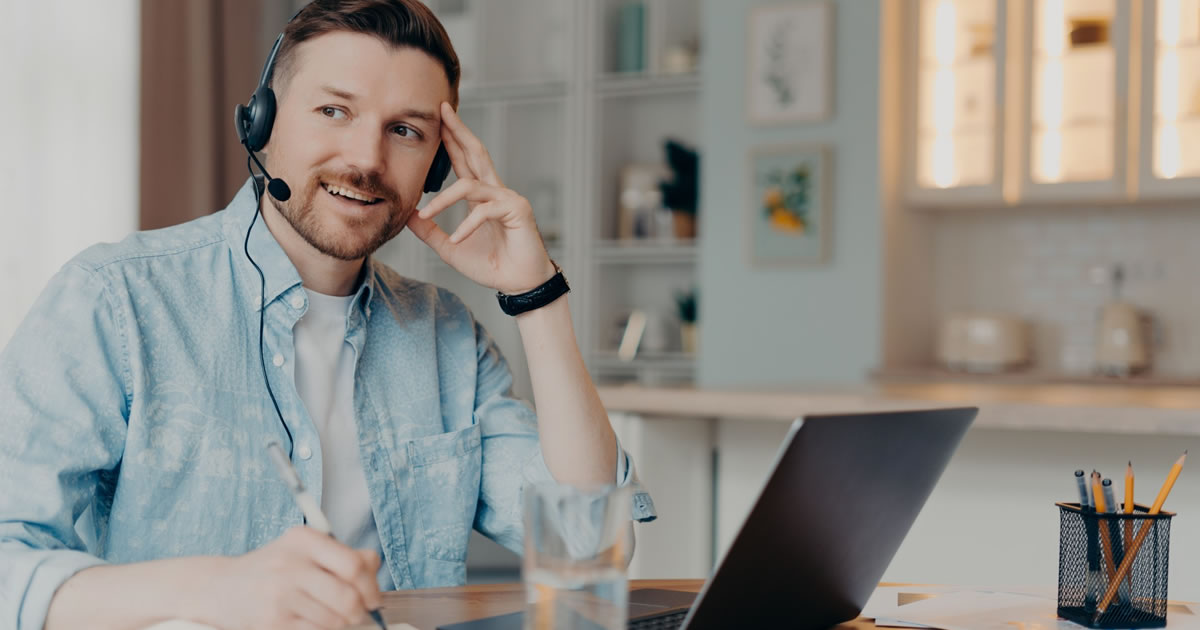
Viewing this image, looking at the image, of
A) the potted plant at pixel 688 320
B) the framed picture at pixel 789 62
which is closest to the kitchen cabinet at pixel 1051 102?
the framed picture at pixel 789 62

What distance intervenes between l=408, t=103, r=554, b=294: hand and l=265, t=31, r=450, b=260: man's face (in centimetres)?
6

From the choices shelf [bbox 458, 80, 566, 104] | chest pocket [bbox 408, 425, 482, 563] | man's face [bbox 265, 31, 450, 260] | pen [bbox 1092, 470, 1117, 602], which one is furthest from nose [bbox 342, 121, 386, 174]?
shelf [bbox 458, 80, 566, 104]

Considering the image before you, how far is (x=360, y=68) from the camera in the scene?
4.04 ft

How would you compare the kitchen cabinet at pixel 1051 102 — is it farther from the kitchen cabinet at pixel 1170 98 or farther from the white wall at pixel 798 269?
the white wall at pixel 798 269

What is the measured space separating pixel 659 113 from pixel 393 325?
3.65 metres

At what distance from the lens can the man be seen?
1087 mm

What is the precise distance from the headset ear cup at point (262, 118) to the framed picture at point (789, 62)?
3156 mm

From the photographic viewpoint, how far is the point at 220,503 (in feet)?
3.87

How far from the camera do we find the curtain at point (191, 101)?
4117 mm

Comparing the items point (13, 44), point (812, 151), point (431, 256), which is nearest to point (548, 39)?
point (431, 256)

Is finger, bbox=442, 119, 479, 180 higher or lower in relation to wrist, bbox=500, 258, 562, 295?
higher

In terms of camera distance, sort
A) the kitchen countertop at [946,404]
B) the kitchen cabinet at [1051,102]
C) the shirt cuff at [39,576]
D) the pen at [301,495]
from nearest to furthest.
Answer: the pen at [301,495] → the shirt cuff at [39,576] → the kitchen countertop at [946,404] → the kitchen cabinet at [1051,102]

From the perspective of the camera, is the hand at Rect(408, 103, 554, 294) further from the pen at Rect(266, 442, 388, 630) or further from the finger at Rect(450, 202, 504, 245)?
the pen at Rect(266, 442, 388, 630)

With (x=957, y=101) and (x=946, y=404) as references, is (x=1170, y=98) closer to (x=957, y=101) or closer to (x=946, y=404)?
(x=957, y=101)
